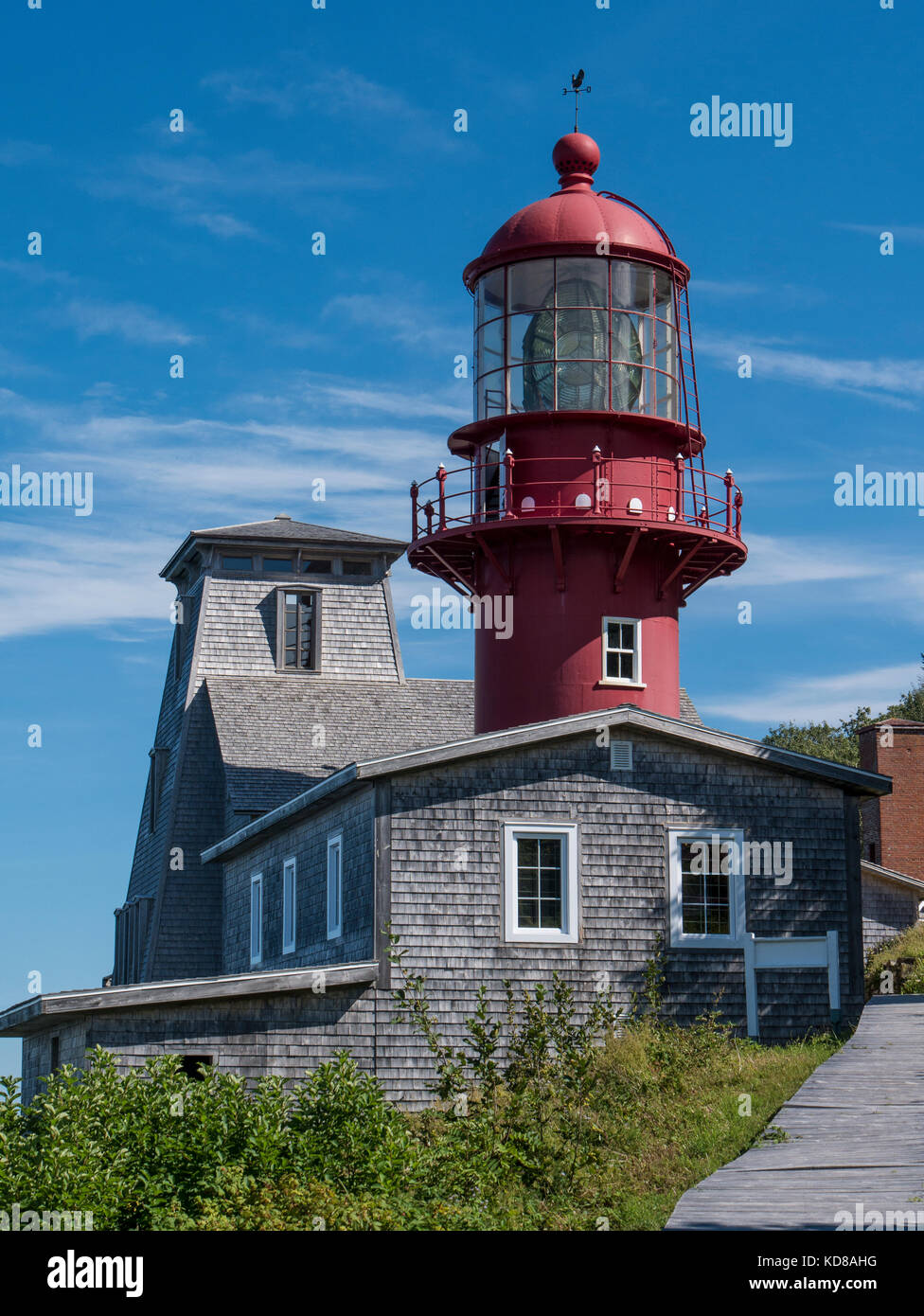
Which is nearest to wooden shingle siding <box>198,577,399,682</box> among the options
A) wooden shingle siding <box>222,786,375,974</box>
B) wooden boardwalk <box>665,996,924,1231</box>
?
wooden shingle siding <box>222,786,375,974</box>

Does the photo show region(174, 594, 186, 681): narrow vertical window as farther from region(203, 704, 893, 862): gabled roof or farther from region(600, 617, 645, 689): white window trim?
region(203, 704, 893, 862): gabled roof

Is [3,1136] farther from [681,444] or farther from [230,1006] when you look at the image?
[681,444]

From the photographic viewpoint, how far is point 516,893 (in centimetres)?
2345

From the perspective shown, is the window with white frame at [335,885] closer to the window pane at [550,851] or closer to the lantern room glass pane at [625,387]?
the window pane at [550,851]

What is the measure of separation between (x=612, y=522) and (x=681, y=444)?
98.7 inches

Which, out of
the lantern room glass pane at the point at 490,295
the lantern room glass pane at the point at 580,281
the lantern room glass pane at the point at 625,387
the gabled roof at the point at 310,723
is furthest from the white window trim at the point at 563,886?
the gabled roof at the point at 310,723

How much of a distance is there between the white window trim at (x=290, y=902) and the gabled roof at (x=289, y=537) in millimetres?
11260

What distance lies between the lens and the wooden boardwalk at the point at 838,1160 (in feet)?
40.5

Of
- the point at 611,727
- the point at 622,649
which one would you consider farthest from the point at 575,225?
the point at 611,727

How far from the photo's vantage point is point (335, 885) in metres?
25.3

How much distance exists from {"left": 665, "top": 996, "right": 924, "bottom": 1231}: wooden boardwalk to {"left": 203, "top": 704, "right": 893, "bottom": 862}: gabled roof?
5.86 metres

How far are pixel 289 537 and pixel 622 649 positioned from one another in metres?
12.1

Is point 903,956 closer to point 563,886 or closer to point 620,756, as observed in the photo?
point 620,756
